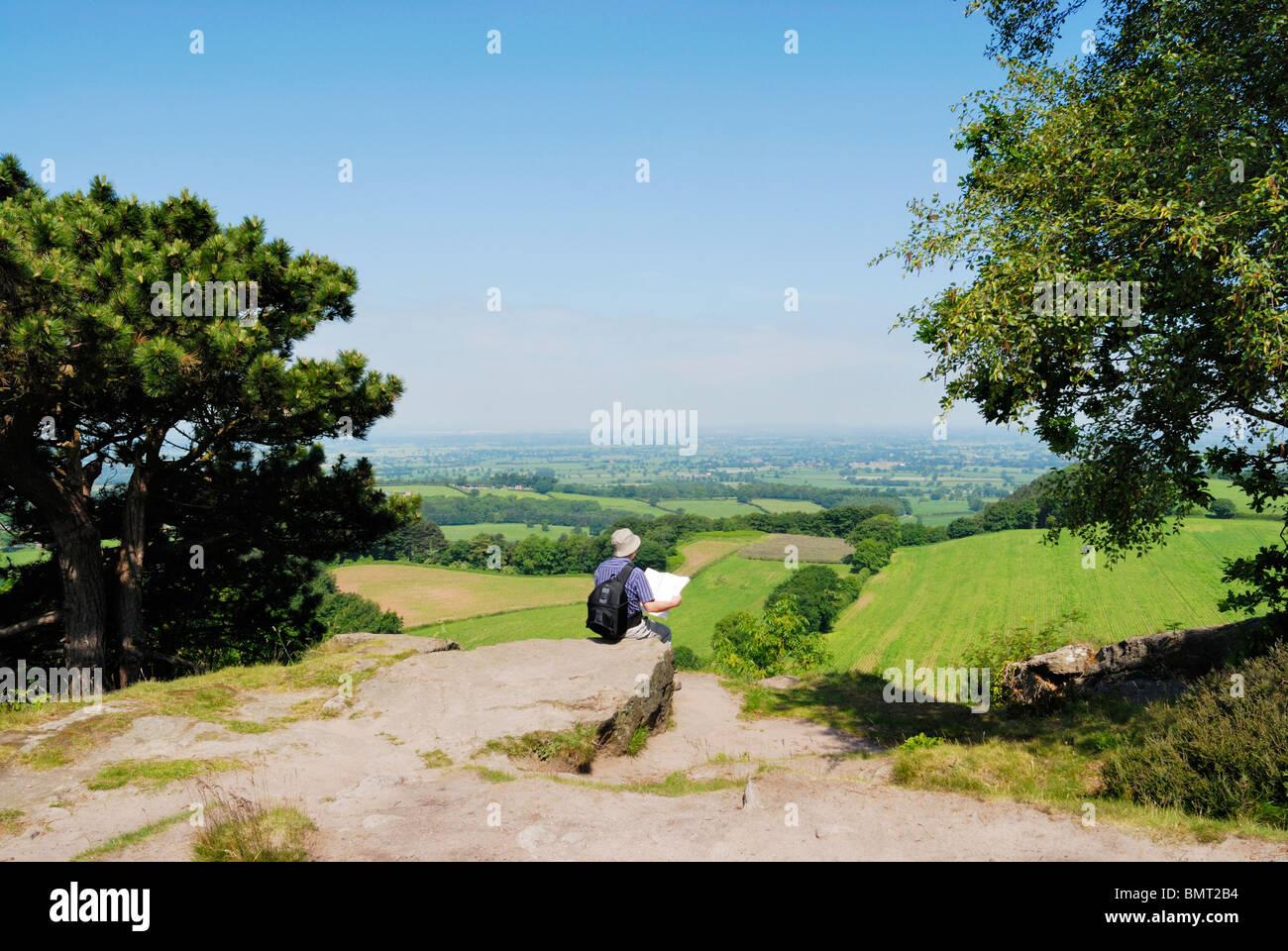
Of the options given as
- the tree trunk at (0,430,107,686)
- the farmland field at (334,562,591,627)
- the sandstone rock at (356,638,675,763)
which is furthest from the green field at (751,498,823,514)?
the tree trunk at (0,430,107,686)

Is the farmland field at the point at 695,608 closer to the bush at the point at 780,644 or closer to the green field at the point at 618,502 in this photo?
the bush at the point at 780,644

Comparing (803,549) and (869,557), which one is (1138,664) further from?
(803,549)

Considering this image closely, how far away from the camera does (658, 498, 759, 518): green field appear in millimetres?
131125

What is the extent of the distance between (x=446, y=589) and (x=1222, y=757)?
203 ft

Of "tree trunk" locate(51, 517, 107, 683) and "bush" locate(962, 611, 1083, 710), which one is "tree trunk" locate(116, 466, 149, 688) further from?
"bush" locate(962, 611, 1083, 710)

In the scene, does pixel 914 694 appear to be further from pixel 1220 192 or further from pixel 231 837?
pixel 231 837

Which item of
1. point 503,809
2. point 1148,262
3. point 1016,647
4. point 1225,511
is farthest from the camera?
point 1225,511

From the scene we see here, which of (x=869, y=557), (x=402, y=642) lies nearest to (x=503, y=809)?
(x=402, y=642)

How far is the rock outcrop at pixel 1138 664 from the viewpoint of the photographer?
413 inches

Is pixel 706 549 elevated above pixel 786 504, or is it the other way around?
pixel 786 504

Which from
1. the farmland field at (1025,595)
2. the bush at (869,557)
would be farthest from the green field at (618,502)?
the farmland field at (1025,595)

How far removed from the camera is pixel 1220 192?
7.82 m

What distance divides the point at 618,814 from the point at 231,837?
123 inches

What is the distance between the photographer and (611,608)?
10.8m
